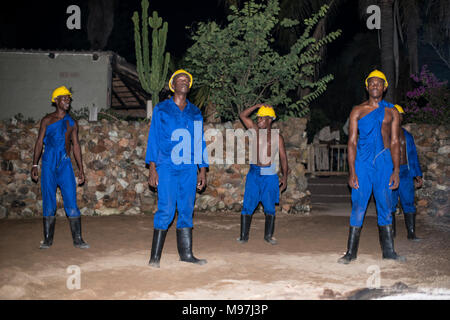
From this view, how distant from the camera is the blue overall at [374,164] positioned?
520 cm

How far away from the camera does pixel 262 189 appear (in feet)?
21.2

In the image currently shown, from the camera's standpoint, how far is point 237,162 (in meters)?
9.72

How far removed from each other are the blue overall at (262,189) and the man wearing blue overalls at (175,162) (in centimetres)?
148

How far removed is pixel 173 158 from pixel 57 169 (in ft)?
6.22

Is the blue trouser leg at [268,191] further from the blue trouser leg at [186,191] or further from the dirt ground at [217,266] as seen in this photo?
the blue trouser leg at [186,191]

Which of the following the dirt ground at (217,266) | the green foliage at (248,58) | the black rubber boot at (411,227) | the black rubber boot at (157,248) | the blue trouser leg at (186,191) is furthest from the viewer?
the green foliage at (248,58)

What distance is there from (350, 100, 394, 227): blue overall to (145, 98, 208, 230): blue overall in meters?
1.95

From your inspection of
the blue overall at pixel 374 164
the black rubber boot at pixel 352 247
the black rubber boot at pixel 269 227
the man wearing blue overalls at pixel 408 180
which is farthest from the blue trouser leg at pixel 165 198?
the man wearing blue overalls at pixel 408 180

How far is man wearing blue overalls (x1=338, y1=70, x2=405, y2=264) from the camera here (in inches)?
205

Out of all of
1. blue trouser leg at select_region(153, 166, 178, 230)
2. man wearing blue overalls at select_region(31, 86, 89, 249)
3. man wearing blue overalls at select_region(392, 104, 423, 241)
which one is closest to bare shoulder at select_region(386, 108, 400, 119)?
man wearing blue overalls at select_region(392, 104, 423, 241)

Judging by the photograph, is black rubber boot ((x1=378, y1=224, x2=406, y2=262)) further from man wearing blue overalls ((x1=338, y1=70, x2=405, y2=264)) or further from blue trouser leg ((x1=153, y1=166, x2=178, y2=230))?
blue trouser leg ((x1=153, y1=166, x2=178, y2=230))

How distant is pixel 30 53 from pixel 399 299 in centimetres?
1612

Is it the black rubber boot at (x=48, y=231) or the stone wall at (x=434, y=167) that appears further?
the stone wall at (x=434, y=167)

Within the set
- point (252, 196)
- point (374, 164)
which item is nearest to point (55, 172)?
point (252, 196)
